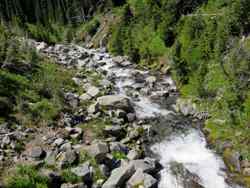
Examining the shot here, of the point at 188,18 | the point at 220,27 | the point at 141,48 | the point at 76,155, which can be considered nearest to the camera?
the point at 76,155

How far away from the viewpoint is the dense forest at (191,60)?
102 ft

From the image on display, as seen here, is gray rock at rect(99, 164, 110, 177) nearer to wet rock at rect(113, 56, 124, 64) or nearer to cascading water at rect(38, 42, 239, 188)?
cascading water at rect(38, 42, 239, 188)

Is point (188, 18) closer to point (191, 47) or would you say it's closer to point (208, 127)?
point (191, 47)

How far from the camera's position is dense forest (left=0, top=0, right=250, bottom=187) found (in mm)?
31094

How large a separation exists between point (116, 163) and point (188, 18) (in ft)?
113

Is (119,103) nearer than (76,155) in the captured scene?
No

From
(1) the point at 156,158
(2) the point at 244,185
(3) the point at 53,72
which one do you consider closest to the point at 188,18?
(3) the point at 53,72

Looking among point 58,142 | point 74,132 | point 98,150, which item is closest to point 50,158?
point 58,142

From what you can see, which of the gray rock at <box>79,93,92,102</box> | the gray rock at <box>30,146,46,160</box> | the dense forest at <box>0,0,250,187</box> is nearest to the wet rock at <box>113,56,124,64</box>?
the dense forest at <box>0,0,250,187</box>

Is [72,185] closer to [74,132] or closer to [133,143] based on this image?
[74,132]

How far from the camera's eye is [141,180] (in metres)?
22.7

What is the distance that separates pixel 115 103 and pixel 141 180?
14669 mm

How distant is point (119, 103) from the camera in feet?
120

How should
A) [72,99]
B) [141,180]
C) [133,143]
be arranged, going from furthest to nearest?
1. [72,99]
2. [133,143]
3. [141,180]
